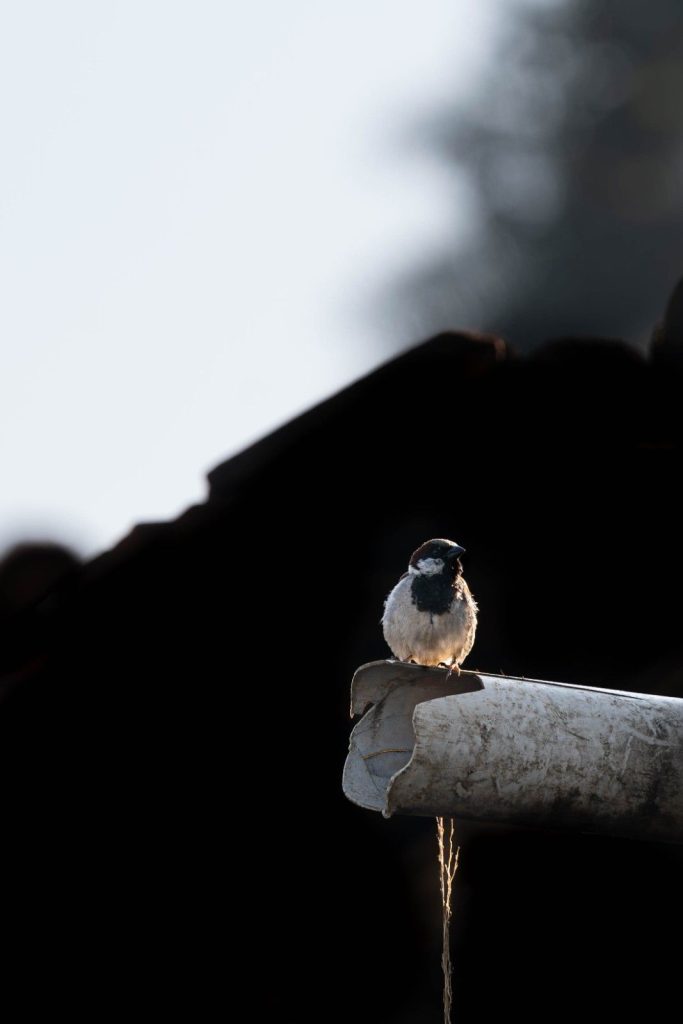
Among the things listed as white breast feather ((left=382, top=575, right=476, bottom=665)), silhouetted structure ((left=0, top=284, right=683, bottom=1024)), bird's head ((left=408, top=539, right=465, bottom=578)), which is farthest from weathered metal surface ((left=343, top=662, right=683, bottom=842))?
silhouetted structure ((left=0, top=284, right=683, bottom=1024))

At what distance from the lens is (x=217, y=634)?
504 centimetres

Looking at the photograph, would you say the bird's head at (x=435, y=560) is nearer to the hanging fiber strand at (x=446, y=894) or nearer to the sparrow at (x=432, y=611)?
the sparrow at (x=432, y=611)

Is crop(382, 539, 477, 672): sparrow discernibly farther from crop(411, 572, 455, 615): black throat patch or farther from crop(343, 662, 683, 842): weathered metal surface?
crop(343, 662, 683, 842): weathered metal surface

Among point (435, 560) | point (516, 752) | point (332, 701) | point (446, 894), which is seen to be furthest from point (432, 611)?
point (516, 752)

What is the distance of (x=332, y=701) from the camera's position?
5.10m

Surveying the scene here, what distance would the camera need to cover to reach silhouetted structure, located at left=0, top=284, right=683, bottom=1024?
470 centimetres

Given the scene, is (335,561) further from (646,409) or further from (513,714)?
(513,714)

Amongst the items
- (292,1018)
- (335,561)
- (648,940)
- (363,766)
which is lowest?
(648,940)

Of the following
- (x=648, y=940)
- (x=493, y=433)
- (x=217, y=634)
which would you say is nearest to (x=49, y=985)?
(x=217, y=634)

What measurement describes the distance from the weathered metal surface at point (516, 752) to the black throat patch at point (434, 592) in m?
1.32

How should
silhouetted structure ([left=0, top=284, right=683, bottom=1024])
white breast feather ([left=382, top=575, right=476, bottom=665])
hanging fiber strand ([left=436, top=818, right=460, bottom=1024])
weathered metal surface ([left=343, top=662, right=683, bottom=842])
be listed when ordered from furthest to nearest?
1. silhouetted structure ([left=0, top=284, right=683, bottom=1024])
2. white breast feather ([left=382, top=575, right=476, bottom=665])
3. hanging fiber strand ([left=436, top=818, right=460, bottom=1024])
4. weathered metal surface ([left=343, top=662, right=683, bottom=842])

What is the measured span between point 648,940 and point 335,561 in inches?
78.0

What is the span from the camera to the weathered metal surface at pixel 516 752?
242 cm

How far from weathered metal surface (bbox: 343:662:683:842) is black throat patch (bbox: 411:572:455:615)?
1.32 metres
